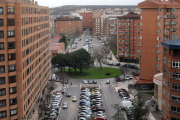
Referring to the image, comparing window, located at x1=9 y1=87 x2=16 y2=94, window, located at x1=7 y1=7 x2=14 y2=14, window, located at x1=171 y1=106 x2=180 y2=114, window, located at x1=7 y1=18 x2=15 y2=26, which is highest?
window, located at x1=7 y1=7 x2=14 y2=14

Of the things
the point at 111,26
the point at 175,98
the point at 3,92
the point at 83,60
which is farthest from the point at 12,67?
the point at 111,26

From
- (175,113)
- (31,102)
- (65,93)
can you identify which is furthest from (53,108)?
(175,113)

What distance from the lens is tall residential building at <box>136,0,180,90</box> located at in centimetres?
2992

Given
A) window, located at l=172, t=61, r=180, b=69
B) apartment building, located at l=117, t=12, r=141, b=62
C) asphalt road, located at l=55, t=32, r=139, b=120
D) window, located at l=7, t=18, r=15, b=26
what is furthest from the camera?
apartment building, located at l=117, t=12, r=141, b=62

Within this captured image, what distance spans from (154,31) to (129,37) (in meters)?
14.4

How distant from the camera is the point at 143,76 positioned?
31.1 m

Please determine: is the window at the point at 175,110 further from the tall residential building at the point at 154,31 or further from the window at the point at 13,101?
the tall residential building at the point at 154,31

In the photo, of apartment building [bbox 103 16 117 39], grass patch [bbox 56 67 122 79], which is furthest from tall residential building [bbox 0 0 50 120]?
apartment building [bbox 103 16 117 39]

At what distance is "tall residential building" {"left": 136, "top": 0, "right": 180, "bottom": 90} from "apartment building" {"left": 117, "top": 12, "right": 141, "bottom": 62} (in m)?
13.0

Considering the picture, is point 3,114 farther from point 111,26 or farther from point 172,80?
point 111,26

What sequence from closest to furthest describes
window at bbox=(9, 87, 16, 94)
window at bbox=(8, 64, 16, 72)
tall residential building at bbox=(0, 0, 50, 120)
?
tall residential building at bbox=(0, 0, 50, 120) → window at bbox=(8, 64, 16, 72) → window at bbox=(9, 87, 16, 94)

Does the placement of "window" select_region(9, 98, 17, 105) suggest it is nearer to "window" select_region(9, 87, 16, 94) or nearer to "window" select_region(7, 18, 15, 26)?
"window" select_region(9, 87, 16, 94)

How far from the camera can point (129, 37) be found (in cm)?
4466

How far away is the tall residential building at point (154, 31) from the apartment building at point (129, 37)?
1296cm
